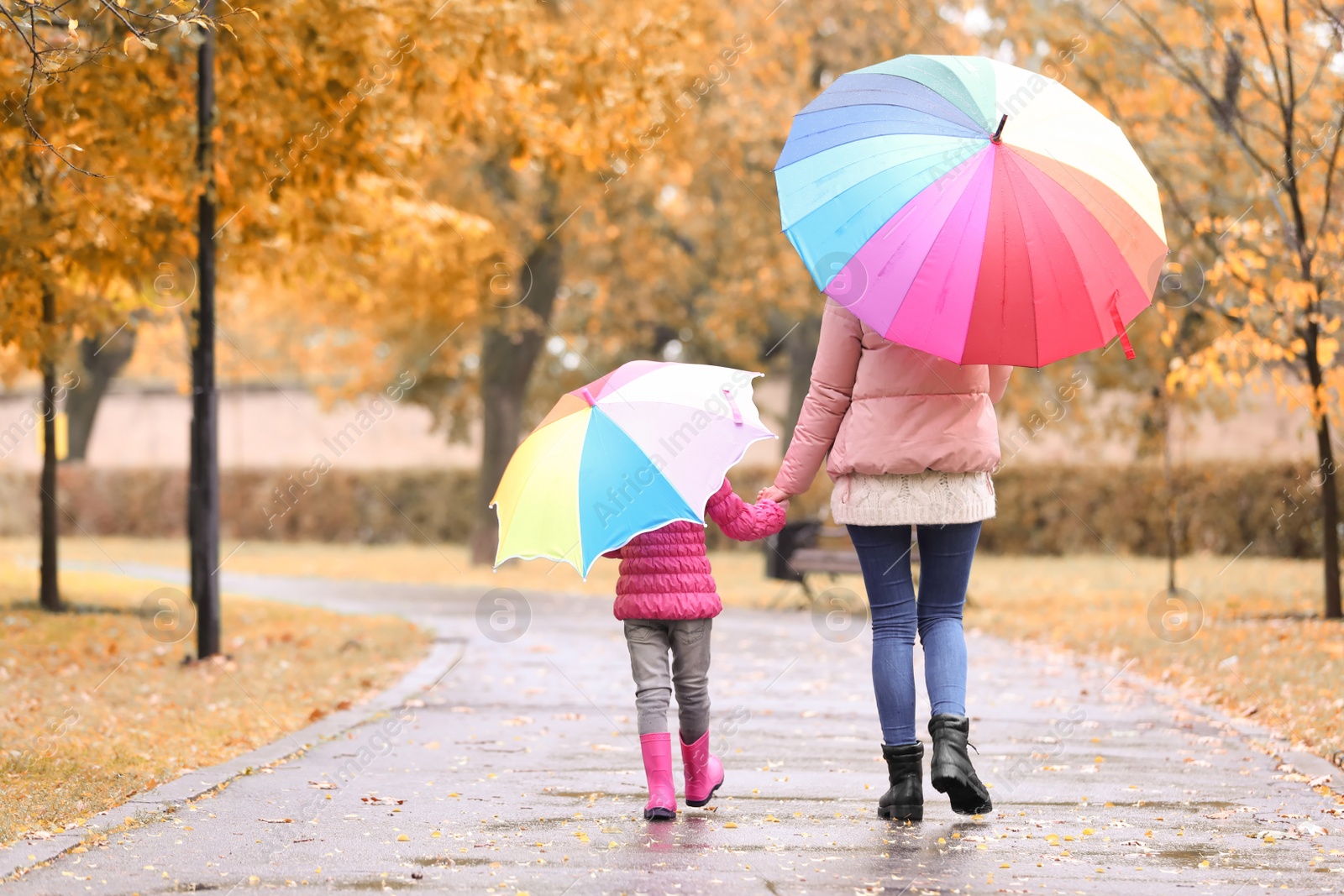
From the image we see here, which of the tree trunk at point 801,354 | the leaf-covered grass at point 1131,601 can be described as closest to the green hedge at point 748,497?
the leaf-covered grass at point 1131,601

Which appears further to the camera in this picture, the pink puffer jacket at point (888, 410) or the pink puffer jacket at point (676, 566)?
the pink puffer jacket at point (676, 566)

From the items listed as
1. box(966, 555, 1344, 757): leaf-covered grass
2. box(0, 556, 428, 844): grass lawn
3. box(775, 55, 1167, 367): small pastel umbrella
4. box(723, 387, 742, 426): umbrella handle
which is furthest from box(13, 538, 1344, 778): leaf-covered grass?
box(0, 556, 428, 844): grass lawn

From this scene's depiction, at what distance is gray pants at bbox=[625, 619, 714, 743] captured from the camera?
16.4ft

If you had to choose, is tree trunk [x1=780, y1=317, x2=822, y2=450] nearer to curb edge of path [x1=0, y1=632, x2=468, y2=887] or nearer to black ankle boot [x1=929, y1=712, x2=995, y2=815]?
curb edge of path [x1=0, y1=632, x2=468, y2=887]

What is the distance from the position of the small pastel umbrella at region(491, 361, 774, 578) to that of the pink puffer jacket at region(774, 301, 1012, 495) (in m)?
0.22

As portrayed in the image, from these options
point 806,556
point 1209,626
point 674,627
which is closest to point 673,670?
point 674,627

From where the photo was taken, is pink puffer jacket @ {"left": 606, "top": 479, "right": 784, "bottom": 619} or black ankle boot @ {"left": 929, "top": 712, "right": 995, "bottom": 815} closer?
black ankle boot @ {"left": 929, "top": 712, "right": 995, "bottom": 815}

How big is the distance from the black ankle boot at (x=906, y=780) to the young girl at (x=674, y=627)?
0.61 metres

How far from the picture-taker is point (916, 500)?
15.6 feet

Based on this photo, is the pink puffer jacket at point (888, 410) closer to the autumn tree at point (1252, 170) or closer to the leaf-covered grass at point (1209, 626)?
the leaf-covered grass at point (1209, 626)

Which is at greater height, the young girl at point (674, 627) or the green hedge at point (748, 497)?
the young girl at point (674, 627)

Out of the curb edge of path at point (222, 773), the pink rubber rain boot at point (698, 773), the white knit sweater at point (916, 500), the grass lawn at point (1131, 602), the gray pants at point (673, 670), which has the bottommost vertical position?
the grass lawn at point (1131, 602)

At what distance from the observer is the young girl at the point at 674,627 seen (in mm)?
4922

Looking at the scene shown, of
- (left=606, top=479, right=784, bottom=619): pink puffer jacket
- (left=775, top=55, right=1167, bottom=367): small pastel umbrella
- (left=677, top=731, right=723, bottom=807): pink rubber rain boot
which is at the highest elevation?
(left=775, top=55, right=1167, bottom=367): small pastel umbrella
